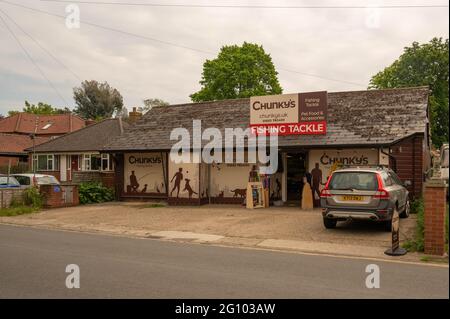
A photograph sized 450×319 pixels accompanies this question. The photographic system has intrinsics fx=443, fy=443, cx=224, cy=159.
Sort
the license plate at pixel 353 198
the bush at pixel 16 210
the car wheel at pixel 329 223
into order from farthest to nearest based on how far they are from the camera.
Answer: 1. the bush at pixel 16 210
2. the car wheel at pixel 329 223
3. the license plate at pixel 353 198

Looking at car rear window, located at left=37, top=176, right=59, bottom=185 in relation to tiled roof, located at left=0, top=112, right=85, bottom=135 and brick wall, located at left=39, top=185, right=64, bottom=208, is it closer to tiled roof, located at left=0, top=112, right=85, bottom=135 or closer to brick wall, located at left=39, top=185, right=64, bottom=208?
brick wall, located at left=39, top=185, right=64, bottom=208

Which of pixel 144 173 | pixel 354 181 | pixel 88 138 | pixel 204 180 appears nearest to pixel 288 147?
pixel 204 180

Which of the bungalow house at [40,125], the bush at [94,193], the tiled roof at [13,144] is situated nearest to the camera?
the bush at [94,193]

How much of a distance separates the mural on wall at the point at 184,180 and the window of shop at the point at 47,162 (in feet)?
57.9

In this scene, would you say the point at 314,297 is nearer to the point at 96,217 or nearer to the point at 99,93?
the point at 96,217

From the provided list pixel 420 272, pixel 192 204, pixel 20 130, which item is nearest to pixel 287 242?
pixel 420 272

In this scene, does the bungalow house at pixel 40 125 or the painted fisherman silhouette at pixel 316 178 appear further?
the bungalow house at pixel 40 125

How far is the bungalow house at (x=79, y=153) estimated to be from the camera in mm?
32094

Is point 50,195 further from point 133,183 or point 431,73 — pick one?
point 431,73

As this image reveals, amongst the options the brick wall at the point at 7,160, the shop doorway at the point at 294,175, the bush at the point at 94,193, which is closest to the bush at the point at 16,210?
the bush at the point at 94,193

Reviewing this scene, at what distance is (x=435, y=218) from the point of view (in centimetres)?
897

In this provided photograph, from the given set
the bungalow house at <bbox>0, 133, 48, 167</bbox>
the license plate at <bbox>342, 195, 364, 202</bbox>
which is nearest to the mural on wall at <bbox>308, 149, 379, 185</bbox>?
the license plate at <bbox>342, 195, 364, 202</bbox>

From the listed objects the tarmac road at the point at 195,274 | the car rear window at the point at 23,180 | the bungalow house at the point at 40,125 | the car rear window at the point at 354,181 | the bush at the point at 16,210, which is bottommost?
the bush at the point at 16,210

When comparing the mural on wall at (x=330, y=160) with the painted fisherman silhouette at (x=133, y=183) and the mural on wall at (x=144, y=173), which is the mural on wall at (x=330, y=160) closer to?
the mural on wall at (x=144, y=173)
